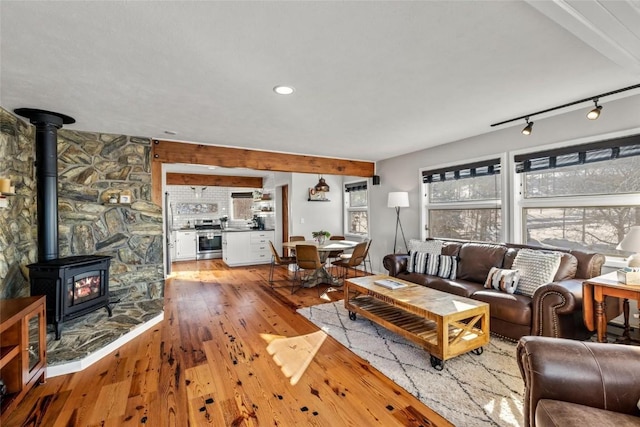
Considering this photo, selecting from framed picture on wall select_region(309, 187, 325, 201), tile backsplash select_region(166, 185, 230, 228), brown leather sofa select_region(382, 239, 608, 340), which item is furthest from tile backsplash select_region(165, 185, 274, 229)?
brown leather sofa select_region(382, 239, 608, 340)

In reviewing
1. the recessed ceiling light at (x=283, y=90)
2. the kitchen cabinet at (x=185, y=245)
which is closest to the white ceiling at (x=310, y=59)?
the recessed ceiling light at (x=283, y=90)

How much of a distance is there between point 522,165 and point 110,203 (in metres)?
5.10

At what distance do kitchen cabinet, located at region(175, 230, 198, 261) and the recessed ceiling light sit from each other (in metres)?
6.33

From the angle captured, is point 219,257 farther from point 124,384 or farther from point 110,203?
point 124,384

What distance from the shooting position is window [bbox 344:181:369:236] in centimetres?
645

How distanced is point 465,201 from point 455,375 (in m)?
2.75

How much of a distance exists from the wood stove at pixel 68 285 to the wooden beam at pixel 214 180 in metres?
4.47

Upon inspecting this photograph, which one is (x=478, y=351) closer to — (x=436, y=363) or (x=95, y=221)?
(x=436, y=363)

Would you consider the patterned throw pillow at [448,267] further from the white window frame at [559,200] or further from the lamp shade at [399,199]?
the lamp shade at [399,199]

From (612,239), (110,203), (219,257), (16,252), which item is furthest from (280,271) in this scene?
(612,239)

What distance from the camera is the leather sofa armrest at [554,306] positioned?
2402mm

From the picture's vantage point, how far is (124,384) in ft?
7.23

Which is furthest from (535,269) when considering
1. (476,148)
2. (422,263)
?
(476,148)

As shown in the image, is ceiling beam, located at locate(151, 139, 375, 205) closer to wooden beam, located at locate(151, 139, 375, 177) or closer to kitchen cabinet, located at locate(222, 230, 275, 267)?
wooden beam, located at locate(151, 139, 375, 177)
